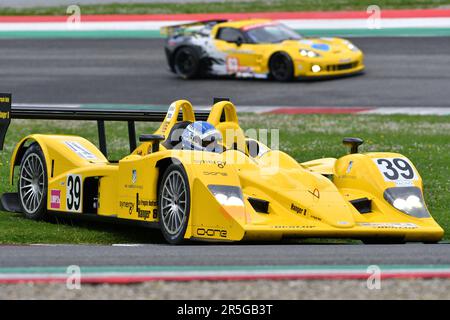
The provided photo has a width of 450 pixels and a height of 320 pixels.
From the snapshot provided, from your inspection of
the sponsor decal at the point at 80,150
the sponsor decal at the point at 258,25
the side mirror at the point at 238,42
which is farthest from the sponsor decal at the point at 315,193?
the sponsor decal at the point at 258,25

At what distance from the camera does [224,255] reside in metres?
9.07

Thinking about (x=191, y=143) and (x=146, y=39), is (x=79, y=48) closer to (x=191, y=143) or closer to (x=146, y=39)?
(x=146, y=39)

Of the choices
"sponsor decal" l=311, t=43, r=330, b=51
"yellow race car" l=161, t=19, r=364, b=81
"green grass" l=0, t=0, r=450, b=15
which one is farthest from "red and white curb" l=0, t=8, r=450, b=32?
"sponsor decal" l=311, t=43, r=330, b=51

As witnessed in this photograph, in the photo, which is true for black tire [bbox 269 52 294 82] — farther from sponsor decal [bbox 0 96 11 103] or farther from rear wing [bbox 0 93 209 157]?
sponsor decal [bbox 0 96 11 103]

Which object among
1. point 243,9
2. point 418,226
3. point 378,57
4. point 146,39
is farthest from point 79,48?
point 418,226

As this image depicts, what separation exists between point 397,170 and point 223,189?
1829mm

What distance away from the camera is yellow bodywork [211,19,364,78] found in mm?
25359

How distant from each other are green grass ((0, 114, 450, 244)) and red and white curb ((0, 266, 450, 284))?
3.13 meters

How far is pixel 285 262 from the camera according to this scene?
870 cm

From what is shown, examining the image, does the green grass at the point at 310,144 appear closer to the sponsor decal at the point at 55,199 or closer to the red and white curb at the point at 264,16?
the sponsor decal at the point at 55,199

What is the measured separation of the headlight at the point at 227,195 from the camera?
→ 1034cm

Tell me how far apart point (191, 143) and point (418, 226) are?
2150mm

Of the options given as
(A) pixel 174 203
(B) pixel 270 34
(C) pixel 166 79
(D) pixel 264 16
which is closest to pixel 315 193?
(A) pixel 174 203
